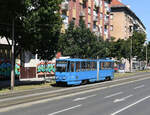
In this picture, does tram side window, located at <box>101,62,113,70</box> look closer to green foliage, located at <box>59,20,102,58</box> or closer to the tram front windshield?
green foliage, located at <box>59,20,102,58</box>

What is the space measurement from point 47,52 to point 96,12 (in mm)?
33182

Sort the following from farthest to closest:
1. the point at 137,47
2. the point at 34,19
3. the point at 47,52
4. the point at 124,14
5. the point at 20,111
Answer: the point at 124,14 < the point at 137,47 < the point at 47,52 < the point at 34,19 < the point at 20,111

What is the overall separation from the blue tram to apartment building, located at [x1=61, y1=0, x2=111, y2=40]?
15319 mm

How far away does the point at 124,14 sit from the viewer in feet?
262

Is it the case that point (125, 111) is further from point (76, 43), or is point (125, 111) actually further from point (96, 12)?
point (96, 12)

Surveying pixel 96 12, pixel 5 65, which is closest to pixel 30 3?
pixel 5 65

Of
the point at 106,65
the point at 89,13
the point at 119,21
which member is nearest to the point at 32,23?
the point at 106,65

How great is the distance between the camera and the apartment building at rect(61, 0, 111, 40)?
46766mm

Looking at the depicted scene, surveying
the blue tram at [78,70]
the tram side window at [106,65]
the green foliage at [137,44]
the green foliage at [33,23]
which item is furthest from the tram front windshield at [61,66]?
the green foliage at [137,44]

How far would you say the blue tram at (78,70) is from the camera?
1019 inches

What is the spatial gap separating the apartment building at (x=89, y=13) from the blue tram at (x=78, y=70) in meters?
15.3

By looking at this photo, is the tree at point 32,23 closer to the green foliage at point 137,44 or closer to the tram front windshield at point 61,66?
the tram front windshield at point 61,66

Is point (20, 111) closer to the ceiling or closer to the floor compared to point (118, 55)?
closer to the floor

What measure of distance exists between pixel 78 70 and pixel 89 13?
97.7 feet
